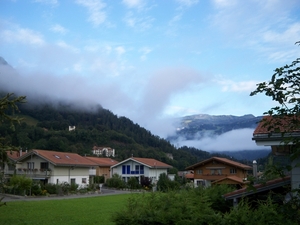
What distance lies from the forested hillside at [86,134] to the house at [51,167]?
32.1 meters

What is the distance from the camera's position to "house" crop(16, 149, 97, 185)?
50000 mm

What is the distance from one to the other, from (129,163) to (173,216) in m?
60.1

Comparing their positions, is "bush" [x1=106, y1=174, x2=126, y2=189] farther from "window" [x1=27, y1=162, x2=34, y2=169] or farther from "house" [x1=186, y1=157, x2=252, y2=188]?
"window" [x1=27, y1=162, x2=34, y2=169]

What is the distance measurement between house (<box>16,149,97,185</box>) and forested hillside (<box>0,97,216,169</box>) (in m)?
32.1

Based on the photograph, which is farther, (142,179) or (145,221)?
(142,179)

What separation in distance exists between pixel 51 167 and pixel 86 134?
69.0 meters

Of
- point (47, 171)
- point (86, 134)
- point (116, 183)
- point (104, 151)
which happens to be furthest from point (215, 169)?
point (86, 134)

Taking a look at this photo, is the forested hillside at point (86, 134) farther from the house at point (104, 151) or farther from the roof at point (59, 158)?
the roof at point (59, 158)

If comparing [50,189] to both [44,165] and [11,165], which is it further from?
[11,165]

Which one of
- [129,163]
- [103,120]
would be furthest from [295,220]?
[103,120]

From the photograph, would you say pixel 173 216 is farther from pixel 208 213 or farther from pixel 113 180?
pixel 113 180

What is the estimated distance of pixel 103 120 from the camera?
162m

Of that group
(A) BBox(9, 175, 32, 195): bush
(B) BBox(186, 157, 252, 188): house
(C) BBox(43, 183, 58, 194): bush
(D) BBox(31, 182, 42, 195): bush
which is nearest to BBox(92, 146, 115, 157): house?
(B) BBox(186, 157, 252, 188): house

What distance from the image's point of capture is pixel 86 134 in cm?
11900
